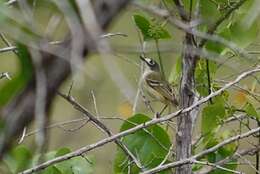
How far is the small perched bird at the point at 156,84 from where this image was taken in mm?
2331

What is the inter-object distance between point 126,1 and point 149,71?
80.4 inches

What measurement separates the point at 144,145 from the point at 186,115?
0.22 m

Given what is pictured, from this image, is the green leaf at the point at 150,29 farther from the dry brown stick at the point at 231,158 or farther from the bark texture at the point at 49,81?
the bark texture at the point at 49,81

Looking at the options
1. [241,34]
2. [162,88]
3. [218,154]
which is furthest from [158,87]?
[241,34]

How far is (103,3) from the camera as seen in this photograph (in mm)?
648

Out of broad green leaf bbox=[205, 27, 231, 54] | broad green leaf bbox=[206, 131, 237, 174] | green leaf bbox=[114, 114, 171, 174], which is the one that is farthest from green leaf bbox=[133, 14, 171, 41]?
broad green leaf bbox=[206, 131, 237, 174]

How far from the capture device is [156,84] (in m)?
2.71

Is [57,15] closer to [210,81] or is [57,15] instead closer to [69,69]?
[69,69]

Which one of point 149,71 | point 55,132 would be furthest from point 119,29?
point 149,71

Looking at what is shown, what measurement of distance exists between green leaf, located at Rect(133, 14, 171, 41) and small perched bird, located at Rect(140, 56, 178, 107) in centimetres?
39

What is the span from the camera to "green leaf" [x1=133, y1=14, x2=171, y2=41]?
6.02 ft

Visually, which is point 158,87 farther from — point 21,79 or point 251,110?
point 21,79

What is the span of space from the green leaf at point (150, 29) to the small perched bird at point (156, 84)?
1.29ft

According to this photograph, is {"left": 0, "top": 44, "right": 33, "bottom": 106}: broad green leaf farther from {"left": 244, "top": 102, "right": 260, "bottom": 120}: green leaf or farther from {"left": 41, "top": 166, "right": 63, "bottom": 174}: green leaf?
{"left": 244, "top": 102, "right": 260, "bottom": 120}: green leaf
